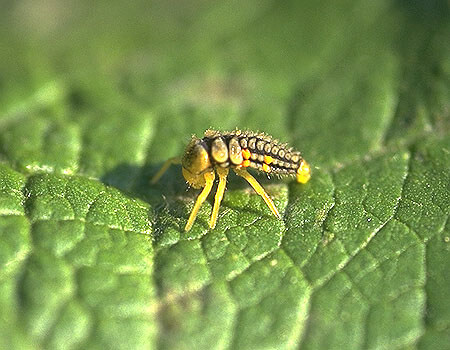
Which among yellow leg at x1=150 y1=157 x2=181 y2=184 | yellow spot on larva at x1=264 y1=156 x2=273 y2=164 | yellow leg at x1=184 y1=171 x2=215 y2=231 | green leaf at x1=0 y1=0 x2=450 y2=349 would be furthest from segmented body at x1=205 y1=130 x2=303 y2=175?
yellow leg at x1=150 y1=157 x2=181 y2=184

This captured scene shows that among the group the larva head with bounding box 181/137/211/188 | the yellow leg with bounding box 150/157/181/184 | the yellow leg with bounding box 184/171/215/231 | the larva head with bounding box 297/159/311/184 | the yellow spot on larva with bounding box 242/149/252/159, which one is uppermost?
the yellow leg with bounding box 150/157/181/184

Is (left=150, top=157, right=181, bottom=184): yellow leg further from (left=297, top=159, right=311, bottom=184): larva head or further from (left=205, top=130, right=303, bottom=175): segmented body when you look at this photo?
(left=297, top=159, right=311, bottom=184): larva head

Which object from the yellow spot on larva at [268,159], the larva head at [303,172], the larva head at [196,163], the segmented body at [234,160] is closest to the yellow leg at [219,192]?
the segmented body at [234,160]

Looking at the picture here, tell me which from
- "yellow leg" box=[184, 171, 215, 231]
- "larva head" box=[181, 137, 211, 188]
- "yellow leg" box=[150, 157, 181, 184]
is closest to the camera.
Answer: "yellow leg" box=[184, 171, 215, 231]

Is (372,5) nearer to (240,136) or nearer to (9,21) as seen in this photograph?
(240,136)

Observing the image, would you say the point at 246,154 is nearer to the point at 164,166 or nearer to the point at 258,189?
the point at 258,189

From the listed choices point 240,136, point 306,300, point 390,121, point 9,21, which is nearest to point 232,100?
point 240,136
